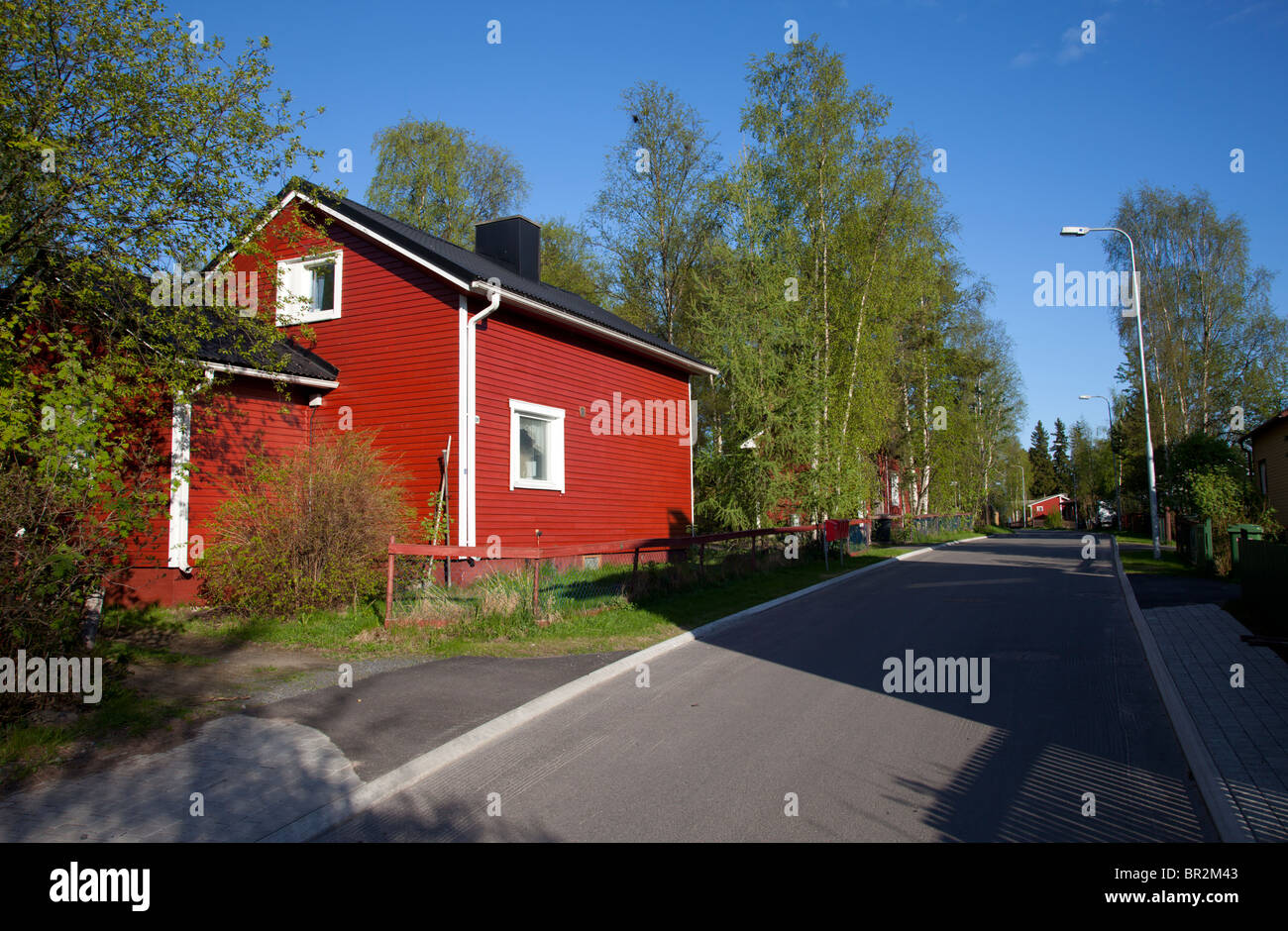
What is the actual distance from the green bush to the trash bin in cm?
1529

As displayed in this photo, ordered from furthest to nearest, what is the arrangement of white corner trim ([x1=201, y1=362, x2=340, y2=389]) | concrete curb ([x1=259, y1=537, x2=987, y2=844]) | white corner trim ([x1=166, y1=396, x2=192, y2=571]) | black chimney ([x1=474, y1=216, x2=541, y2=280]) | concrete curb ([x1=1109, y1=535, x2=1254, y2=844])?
black chimney ([x1=474, y1=216, x2=541, y2=280]), white corner trim ([x1=201, y1=362, x2=340, y2=389]), white corner trim ([x1=166, y1=396, x2=192, y2=571]), concrete curb ([x1=259, y1=537, x2=987, y2=844]), concrete curb ([x1=1109, y1=535, x2=1254, y2=844])

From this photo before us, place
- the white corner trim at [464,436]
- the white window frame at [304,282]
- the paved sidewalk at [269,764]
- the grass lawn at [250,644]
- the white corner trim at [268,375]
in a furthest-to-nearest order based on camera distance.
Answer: the white window frame at [304,282], the white corner trim at [464,436], the white corner trim at [268,375], the grass lawn at [250,644], the paved sidewalk at [269,764]

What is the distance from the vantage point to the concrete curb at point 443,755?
423 centimetres

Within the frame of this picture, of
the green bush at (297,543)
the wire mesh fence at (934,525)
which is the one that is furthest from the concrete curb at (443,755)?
the wire mesh fence at (934,525)

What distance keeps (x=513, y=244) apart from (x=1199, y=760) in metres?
17.0

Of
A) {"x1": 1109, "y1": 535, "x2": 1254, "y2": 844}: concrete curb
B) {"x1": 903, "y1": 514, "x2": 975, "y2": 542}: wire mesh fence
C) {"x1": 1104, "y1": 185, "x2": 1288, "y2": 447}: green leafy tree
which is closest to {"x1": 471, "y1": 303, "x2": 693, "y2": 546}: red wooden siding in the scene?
{"x1": 1109, "y1": 535, "x2": 1254, "y2": 844}: concrete curb

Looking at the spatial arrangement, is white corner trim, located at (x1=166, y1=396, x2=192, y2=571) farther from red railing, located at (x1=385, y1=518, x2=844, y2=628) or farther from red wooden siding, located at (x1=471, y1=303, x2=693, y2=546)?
red wooden siding, located at (x1=471, y1=303, x2=693, y2=546)

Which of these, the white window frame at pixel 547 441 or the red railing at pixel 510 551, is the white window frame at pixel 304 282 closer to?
the white window frame at pixel 547 441

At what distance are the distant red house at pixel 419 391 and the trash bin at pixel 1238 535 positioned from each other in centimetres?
1230

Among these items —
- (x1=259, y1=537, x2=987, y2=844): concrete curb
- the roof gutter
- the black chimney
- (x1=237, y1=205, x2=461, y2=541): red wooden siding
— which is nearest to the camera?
(x1=259, y1=537, x2=987, y2=844): concrete curb

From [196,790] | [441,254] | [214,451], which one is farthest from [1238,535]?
[214,451]

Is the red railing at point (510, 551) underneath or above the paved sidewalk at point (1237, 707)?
above

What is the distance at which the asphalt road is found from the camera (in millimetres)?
4191

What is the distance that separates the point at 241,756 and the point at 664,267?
27.0 meters
